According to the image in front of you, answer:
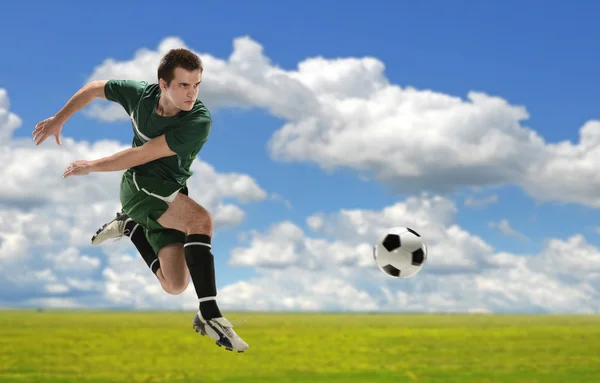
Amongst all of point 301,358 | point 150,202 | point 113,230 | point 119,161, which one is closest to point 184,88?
point 119,161

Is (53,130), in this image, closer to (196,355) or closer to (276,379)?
(276,379)

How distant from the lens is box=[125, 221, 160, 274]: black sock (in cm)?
927

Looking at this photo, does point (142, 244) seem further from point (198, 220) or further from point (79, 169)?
point (79, 169)

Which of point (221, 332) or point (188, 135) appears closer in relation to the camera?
point (221, 332)

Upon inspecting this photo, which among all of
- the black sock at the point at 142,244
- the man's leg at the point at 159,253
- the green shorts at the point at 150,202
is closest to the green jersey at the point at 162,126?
the green shorts at the point at 150,202

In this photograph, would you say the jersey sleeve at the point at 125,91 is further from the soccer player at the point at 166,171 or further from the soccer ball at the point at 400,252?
the soccer ball at the point at 400,252

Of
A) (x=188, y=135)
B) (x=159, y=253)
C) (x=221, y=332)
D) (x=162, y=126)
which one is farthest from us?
(x=159, y=253)

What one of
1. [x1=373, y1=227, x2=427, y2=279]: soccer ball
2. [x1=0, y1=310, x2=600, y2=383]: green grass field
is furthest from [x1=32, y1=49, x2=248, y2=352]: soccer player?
[x1=0, y1=310, x2=600, y2=383]: green grass field

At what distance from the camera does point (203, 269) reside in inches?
304

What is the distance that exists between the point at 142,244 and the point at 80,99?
2244 mm

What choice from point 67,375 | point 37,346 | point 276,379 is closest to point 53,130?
point 276,379

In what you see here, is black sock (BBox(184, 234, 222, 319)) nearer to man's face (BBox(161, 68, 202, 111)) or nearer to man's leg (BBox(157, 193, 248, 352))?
man's leg (BBox(157, 193, 248, 352))

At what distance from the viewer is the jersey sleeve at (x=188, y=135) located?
7.51m

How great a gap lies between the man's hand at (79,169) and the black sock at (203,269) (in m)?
1.44
